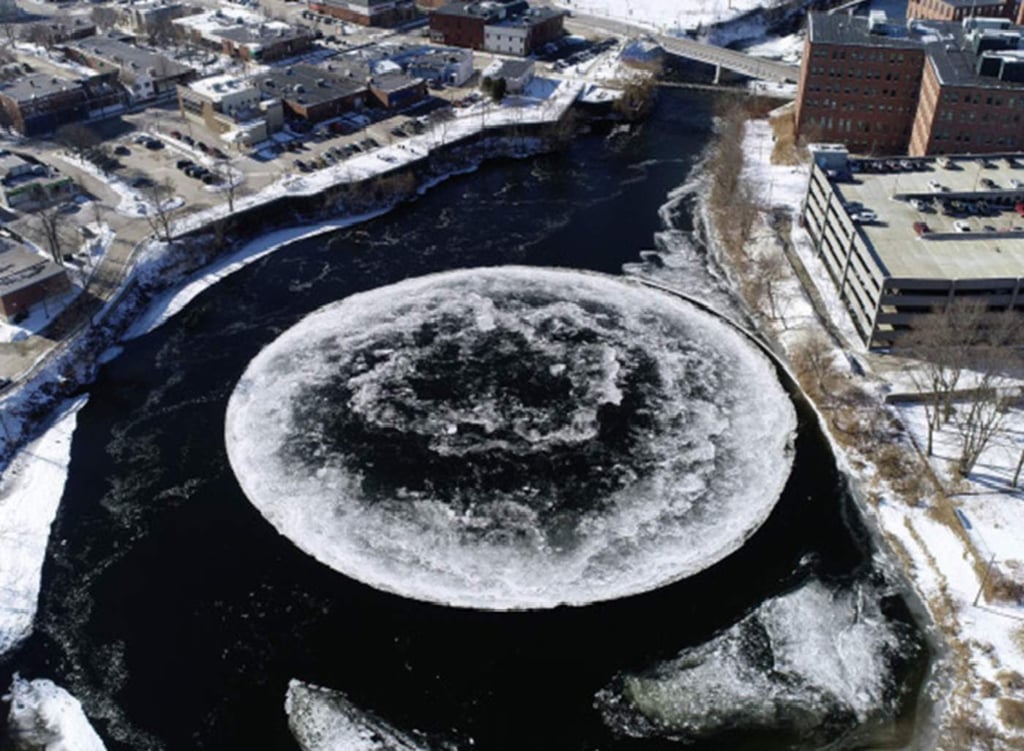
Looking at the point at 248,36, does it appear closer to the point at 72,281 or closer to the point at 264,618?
the point at 72,281

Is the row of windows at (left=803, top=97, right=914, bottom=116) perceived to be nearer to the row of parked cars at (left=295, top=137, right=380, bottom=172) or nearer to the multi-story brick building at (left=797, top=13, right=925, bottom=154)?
the multi-story brick building at (left=797, top=13, right=925, bottom=154)

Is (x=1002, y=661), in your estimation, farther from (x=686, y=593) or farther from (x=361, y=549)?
(x=361, y=549)

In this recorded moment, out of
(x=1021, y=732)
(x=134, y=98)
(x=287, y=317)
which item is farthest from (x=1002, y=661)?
(x=134, y=98)

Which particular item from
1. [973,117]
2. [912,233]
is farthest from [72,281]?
[973,117]

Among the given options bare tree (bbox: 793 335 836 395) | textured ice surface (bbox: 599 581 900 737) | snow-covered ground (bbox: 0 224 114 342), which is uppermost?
snow-covered ground (bbox: 0 224 114 342)

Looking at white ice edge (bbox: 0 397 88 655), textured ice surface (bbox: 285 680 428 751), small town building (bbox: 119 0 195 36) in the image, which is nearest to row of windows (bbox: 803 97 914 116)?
white ice edge (bbox: 0 397 88 655)
